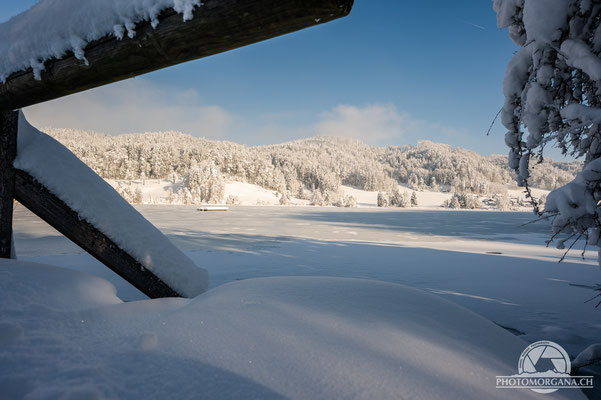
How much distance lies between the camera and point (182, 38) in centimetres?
79

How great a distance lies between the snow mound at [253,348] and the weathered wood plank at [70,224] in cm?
25

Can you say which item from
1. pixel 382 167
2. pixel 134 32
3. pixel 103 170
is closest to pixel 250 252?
pixel 134 32

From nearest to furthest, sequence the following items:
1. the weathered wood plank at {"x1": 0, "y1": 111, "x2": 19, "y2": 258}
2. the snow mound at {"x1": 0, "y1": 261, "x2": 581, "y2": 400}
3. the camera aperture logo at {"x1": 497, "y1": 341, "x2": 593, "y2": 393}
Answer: the snow mound at {"x1": 0, "y1": 261, "x2": 581, "y2": 400}
the camera aperture logo at {"x1": 497, "y1": 341, "x2": 593, "y2": 393}
the weathered wood plank at {"x1": 0, "y1": 111, "x2": 19, "y2": 258}

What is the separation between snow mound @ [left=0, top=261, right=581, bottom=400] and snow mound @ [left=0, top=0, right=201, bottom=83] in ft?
3.61

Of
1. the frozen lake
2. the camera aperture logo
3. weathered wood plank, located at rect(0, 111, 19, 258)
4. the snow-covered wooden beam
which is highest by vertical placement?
the snow-covered wooden beam

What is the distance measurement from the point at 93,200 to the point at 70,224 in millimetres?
199

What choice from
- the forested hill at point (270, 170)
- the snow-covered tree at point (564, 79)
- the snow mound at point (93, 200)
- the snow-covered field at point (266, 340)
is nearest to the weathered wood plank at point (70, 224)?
the snow mound at point (93, 200)

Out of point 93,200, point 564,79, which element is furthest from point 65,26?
point 564,79

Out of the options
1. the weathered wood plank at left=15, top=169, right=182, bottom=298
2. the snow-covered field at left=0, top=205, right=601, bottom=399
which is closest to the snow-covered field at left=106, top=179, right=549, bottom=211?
the weathered wood plank at left=15, top=169, right=182, bottom=298

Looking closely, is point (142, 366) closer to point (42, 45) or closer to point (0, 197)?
point (42, 45)

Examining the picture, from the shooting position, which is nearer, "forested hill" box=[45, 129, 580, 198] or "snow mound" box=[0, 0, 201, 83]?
"snow mound" box=[0, 0, 201, 83]

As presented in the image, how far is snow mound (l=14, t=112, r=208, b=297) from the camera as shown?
68.8 inches

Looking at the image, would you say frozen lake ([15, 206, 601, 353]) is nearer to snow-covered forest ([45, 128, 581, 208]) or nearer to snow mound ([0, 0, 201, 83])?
snow mound ([0, 0, 201, 83])

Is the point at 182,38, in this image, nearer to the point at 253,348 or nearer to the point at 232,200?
the point at 253,348
